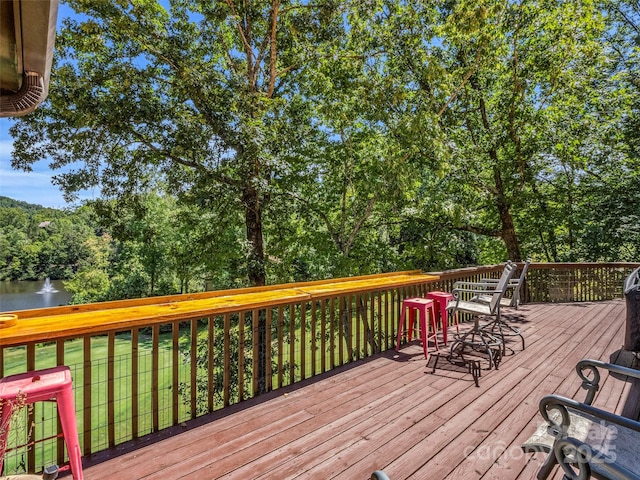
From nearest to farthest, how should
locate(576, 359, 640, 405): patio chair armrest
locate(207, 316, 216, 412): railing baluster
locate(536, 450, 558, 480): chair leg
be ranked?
locate(536, 450, 558, 480): chair leg
locate(576, 359, 640, 405): patio chair armrest
locate(207, 316, 216, 412): railing baluster

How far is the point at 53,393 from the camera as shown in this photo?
1635mm

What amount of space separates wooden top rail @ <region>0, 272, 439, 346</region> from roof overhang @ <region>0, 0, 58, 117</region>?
3.62 ft

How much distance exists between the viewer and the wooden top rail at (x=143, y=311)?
5.97ft

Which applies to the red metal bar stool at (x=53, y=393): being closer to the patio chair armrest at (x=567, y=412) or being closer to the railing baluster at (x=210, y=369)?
the railing baluster at (x=210, y=369)

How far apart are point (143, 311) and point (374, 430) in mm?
1837

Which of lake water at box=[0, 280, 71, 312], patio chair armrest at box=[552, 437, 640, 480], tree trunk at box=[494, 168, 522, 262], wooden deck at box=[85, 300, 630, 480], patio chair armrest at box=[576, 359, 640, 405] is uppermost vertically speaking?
tree trunk at box=[494, 168, 522, 262]

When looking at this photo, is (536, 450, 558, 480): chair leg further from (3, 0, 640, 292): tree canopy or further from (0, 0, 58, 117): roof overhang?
(3, 0, 640, 292): tree canopy

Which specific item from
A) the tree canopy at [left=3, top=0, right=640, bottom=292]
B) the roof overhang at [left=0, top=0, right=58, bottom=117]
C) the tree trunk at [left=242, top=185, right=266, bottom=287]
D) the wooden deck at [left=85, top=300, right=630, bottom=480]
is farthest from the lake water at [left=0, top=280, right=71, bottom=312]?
the roof overhang at [left=0, top=0, right=58, bottom=117]

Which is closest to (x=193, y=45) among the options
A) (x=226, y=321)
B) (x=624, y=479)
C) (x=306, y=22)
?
(x=306, y=22)

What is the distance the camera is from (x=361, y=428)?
246 centimetres

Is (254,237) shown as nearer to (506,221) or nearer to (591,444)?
(506,221)

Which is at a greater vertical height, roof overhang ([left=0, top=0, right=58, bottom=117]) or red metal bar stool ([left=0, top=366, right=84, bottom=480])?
roof overhang ([left=0, top=0, right=58, bottom=117])

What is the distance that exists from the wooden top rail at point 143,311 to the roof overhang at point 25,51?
1.10 metres

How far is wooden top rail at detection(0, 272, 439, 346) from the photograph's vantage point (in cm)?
182
